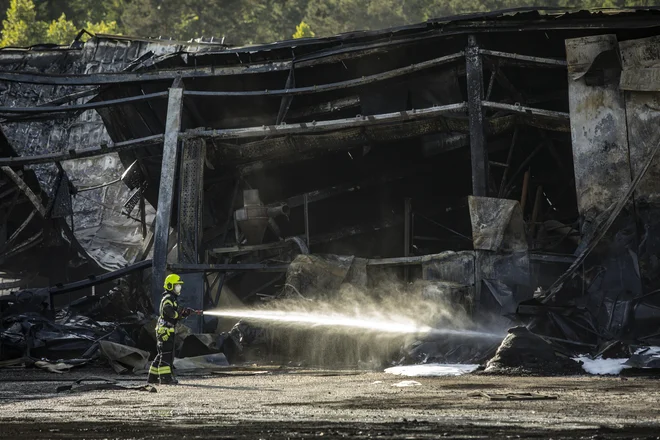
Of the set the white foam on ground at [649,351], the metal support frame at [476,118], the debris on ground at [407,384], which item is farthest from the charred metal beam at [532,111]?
the debris on ground at [407,384]

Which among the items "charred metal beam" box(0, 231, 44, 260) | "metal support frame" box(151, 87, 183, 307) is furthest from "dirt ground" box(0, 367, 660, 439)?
"charred metal beam" box(0, 231, 44, 260)

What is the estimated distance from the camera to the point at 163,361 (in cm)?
1390

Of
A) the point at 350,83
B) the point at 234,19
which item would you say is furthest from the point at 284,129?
the point at 234,19

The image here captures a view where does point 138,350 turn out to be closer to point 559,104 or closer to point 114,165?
point 559,104

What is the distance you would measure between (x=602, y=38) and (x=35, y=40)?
2289 inches

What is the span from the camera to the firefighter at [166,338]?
45.3ft

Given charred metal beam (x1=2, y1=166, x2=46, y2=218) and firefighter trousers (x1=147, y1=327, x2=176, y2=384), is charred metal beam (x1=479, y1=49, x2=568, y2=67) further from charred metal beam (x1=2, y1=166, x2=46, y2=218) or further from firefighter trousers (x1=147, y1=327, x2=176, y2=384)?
charred metal beam (x1=2, y1=166, x2=46, y2=218)

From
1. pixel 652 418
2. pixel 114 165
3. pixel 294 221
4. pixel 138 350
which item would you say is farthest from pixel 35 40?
pixel 652 418

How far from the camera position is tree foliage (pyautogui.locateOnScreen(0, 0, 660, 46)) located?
67.2 meters

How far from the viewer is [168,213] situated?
19328 millimetres

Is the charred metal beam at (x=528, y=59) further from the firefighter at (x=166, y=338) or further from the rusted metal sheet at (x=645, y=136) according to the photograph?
the firefighter at (x=166, y=338)

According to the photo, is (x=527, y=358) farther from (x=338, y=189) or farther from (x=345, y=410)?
(x=338, y=189)

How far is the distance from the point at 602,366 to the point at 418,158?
28.3 feet

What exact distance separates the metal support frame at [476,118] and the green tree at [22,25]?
5501 centimetres
